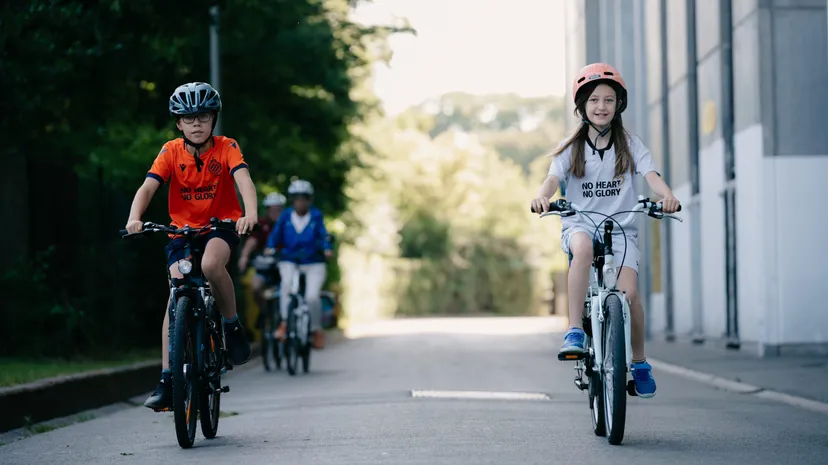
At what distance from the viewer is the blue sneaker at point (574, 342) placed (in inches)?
317

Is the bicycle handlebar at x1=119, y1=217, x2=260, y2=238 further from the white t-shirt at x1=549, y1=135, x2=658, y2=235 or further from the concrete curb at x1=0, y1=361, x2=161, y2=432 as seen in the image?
the concrete curb at x1=0, y1=361, x2=161, y2=432

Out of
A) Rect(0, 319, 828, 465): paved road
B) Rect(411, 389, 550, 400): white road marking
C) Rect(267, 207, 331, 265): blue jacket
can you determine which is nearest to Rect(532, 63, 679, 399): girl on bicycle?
Rect(0, 319, 828, 465): paved road

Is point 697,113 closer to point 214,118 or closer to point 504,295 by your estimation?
point 214,118

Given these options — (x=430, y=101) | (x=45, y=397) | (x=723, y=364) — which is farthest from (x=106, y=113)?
(x=430, y=101)

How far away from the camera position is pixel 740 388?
13070mm

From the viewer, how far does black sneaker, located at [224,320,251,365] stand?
8.90 m

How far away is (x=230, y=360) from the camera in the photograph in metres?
8.94

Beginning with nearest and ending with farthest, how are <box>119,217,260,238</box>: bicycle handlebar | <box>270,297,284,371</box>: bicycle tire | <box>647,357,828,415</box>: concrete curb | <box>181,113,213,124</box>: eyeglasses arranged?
1. <box>119,217,260,238</box>: bicycle handlebar
2. <box>181,113,213,124</box>: eyeglasses
3. <box>647,357,828,415</box>: concrete curb
4. <box>270,297,284,371</box>: bicycle tire

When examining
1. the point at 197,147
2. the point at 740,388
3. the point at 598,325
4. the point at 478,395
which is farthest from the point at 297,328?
the point at 598,325

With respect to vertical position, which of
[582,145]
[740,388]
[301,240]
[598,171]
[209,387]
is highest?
[582,145]

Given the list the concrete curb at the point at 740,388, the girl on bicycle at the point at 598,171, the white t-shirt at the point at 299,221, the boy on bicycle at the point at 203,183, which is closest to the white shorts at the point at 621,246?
the girl on bicycle at the point at 598,171

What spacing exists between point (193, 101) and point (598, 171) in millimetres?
2346

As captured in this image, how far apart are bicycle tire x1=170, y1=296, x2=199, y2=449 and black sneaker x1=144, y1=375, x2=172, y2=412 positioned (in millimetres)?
87

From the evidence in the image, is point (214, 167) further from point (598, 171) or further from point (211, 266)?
point (598, 171)
